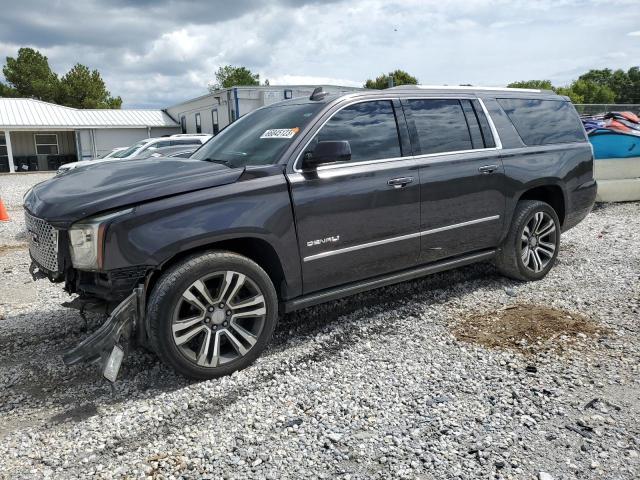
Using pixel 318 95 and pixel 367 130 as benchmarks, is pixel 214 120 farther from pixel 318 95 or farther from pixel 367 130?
pixel 367 130

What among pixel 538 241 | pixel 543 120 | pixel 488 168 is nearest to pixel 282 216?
pixel 488 168

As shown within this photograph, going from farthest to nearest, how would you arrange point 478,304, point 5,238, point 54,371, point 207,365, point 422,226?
point 5,238
point 478,304
point 422,226
point 54,371
point 207,365

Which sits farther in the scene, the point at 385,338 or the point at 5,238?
the point at 5,238

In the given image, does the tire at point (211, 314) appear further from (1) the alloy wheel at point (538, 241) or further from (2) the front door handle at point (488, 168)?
(1) the alloy wheel at point (538, 241)

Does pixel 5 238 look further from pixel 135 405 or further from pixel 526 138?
pixel 526 138

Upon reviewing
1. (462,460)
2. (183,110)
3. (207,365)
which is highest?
(183,110)

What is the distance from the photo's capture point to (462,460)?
260 cm

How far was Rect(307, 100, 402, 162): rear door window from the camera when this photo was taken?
398 cm

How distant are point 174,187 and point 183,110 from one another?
35.9 metres

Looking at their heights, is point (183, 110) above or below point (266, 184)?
above

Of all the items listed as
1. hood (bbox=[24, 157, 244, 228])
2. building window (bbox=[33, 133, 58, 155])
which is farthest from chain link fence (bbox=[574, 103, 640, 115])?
building window (bbox=[33, 133, 58, 155])

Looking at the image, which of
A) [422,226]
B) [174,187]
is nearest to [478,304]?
[422,226]

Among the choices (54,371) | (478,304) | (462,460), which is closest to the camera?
(462,460)

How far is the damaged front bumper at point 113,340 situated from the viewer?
3.10 meters
